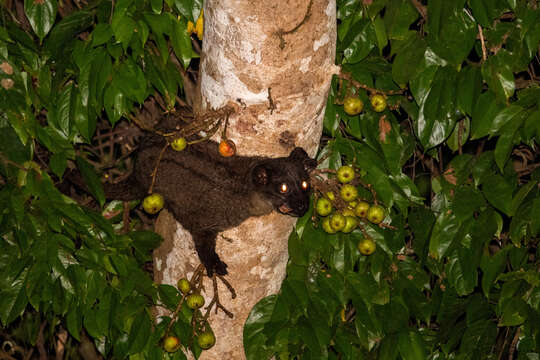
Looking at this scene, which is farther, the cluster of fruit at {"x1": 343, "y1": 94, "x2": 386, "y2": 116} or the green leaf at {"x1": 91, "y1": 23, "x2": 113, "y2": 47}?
the cluster of fruit at {"x1": 343, "y1": 94, "x2": 386, "y2": 116}

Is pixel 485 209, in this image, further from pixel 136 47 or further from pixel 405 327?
pixel 136 47

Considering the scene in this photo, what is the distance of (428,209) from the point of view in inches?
105

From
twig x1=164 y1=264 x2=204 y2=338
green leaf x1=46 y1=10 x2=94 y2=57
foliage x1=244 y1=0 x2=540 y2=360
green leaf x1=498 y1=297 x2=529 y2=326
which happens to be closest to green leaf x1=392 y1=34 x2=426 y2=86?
foliage x1=244 y1=0 x2=540 y2=360

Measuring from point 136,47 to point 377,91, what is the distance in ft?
3.06

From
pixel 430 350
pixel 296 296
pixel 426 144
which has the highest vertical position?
pixel 426 144

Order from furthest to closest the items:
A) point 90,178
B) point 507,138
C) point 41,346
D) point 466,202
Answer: point 41,346, point 90,178, point 466,202, point 507,138

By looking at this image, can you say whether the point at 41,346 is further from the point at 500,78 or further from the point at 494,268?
the point at 500,78

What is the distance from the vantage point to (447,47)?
2307 mm

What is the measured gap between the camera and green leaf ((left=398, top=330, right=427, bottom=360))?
260 cm

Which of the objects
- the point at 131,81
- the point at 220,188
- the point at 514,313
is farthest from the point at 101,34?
the point at 514,313

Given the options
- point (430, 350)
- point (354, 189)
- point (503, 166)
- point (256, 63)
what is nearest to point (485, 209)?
point (503, 166)

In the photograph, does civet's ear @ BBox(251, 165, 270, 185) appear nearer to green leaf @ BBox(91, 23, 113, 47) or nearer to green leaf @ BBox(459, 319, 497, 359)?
green leaf @ BBox(91, 23, 113, 47)

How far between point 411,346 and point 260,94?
120 centimetres

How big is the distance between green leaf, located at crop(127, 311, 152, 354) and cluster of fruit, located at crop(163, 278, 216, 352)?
8 centimetres
